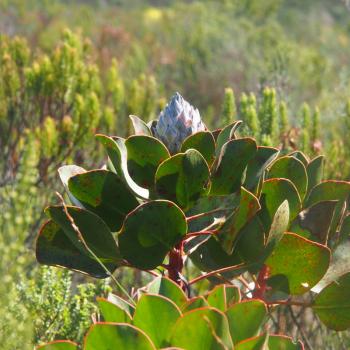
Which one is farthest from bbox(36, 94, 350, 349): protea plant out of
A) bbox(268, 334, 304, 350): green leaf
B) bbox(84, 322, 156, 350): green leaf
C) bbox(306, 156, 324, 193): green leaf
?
bbox(84, 322, 156, 350): green leaf

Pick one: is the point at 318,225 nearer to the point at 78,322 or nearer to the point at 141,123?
the point at 141,123

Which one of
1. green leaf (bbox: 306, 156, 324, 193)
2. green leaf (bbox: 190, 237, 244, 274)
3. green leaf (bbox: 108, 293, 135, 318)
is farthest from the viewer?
green leaf (bbox: 306, 156, 324, 193)

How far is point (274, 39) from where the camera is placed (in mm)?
12719

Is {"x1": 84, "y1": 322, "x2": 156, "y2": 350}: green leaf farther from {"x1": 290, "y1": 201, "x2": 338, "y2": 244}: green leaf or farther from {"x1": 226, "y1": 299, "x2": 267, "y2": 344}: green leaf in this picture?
{"x1": 290, "y1": 201, "x2": 338, "y2": 244}: green leaf

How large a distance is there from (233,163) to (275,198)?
5.5 inches

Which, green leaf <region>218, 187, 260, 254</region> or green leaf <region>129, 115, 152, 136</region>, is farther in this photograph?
green leaf <region>129, 115, 152, 136</region>

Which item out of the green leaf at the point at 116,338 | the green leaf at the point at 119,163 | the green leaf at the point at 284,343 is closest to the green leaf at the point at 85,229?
the green leaf at the point at 119,163

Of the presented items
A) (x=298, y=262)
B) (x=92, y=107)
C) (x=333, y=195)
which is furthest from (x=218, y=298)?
(x=92, y=107)

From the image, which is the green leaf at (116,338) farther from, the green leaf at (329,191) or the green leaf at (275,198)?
the green leaf at (329,191)

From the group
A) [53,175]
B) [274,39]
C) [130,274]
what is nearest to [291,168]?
[130,274]

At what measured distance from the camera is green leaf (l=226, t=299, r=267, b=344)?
158 centimetres

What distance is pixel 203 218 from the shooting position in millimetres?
1923

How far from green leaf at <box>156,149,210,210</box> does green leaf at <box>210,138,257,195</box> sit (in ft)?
0.14

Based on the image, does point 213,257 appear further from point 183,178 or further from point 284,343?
point 284,343
